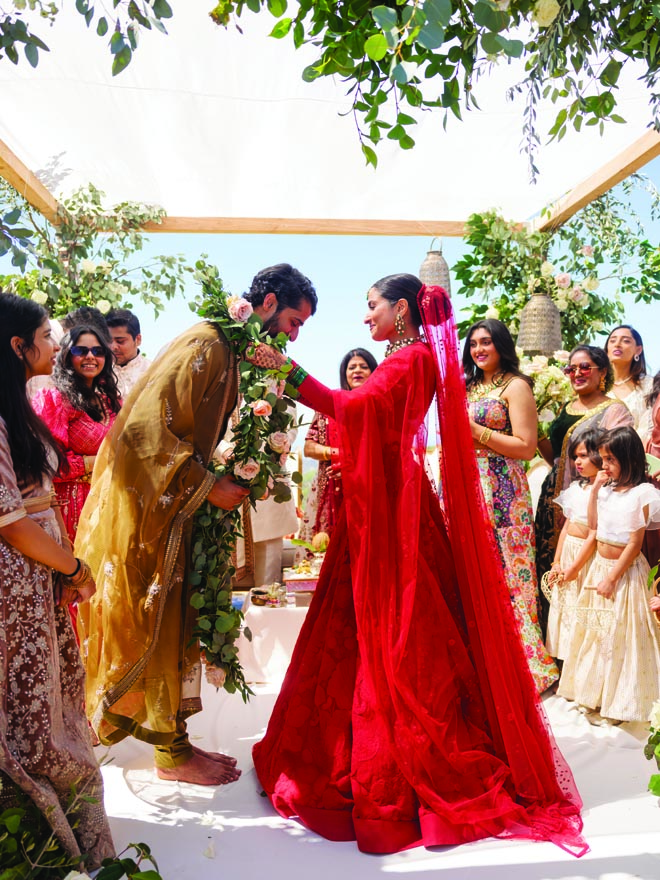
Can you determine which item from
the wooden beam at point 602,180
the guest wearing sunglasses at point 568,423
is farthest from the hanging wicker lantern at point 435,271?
the guest wearing sunglasses at point 568,423

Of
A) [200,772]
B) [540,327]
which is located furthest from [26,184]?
[200,772]

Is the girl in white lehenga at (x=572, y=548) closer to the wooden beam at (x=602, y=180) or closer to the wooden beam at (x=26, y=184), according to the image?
the wooden beam at (x=602, y=180)

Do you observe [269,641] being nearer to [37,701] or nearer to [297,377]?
[297,377]

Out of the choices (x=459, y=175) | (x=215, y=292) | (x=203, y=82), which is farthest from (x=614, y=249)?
(x=215, y=292)

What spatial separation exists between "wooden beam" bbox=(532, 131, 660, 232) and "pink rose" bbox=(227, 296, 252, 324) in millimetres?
3114

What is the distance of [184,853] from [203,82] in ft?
12.8

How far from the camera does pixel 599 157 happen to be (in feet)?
17.7

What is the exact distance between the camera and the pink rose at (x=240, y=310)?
9.47 ft

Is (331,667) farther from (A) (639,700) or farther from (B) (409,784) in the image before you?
(A) (639,700)

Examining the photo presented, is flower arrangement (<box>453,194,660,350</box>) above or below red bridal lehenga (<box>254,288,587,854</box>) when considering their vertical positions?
above

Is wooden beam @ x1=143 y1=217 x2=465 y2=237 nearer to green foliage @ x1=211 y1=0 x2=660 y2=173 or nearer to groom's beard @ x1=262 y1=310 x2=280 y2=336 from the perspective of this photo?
groom's beard @ x1=262 y1=310 x2=280 y2=336

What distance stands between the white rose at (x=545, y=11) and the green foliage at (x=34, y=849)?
237 centimetres

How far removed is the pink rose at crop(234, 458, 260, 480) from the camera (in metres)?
2.89

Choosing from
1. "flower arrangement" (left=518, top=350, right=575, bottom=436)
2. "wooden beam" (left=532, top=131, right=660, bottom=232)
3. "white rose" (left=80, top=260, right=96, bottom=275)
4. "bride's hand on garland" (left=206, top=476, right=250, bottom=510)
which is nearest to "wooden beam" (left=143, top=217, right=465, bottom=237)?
"white rose" (left=80, top=260, right=96, bottom=275)
